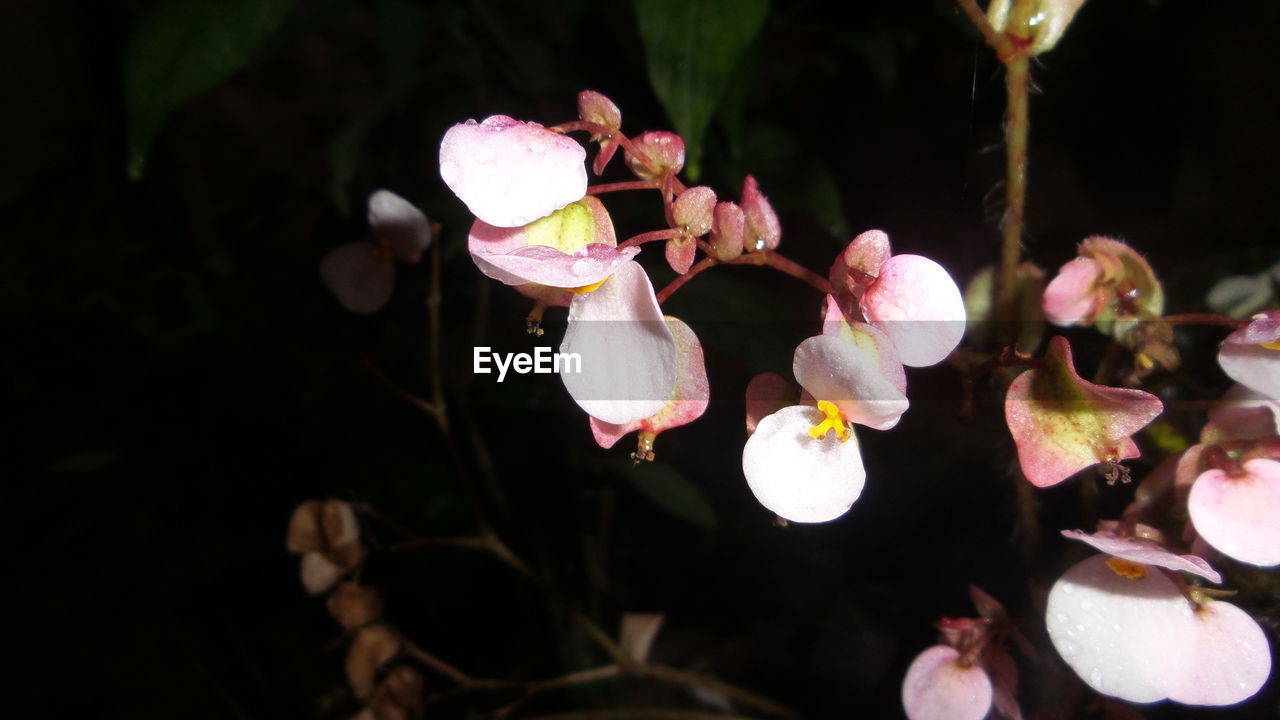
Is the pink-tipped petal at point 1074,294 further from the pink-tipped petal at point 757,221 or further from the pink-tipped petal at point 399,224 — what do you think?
the pink-tipped petal at point 399,224

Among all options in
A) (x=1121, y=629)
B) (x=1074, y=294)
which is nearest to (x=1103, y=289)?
(x=1074, y=294)

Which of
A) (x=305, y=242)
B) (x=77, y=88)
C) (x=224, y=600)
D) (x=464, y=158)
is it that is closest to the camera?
(x=464, y=158)

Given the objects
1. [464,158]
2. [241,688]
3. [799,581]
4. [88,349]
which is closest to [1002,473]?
[799,581]

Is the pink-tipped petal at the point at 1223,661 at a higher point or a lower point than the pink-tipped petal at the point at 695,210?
lower

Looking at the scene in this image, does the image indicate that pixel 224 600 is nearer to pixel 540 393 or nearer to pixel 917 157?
pixel 540 393

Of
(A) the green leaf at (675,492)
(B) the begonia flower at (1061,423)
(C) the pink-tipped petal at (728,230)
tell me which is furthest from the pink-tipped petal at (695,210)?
(A) the green leaf at (675,492)
